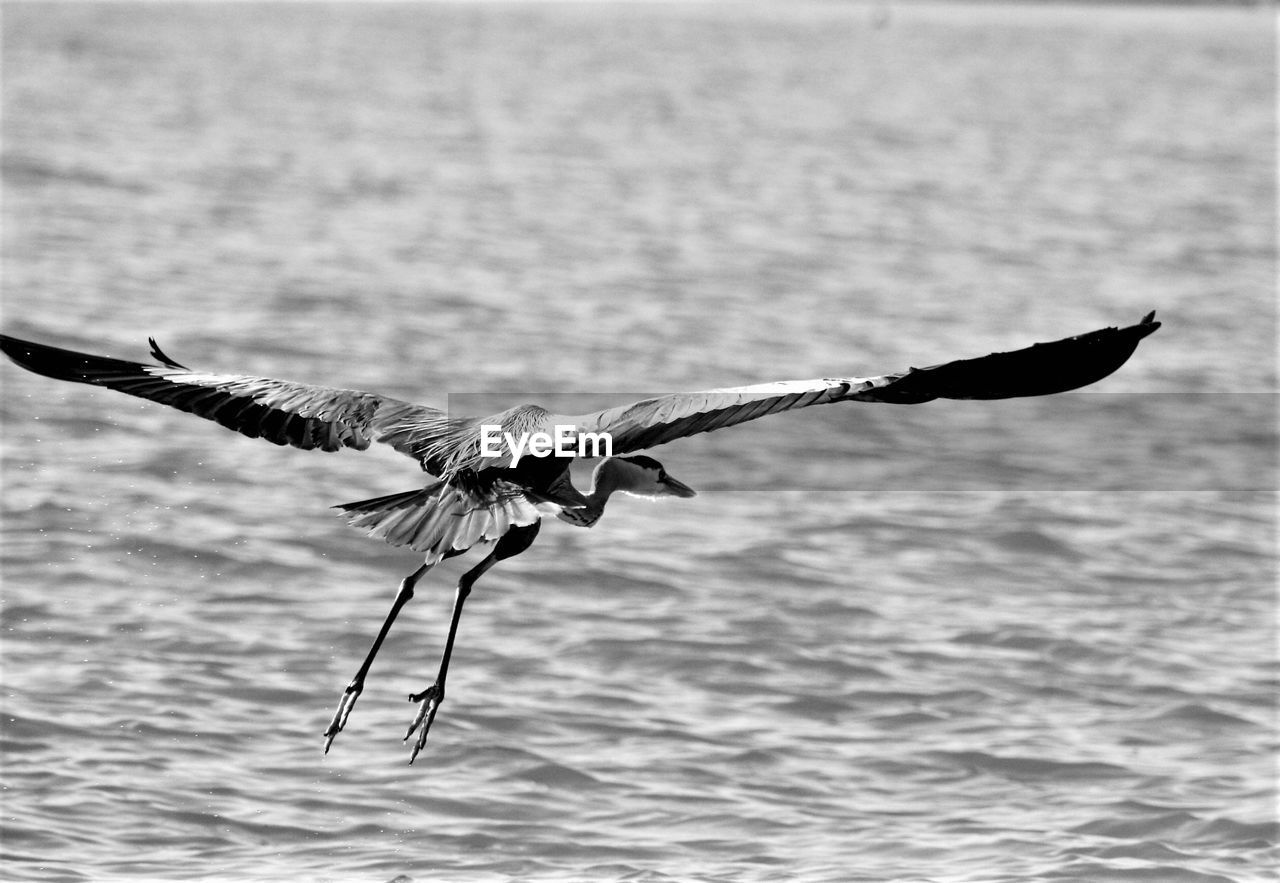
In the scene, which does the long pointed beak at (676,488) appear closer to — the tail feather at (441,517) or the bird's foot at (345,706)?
the tail feather at (441,517)

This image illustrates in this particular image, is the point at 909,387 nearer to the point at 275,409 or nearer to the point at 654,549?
the point at 275,409

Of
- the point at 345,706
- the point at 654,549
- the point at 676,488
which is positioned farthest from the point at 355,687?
the point at 654,549

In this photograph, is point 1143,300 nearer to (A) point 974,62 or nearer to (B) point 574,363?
(B) point 574,363

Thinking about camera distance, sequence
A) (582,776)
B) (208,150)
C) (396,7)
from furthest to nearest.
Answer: (396,7)
(208,150)
(582,776)

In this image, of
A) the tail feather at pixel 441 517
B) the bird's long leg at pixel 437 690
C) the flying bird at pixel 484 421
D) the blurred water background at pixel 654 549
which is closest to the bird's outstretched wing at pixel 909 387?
the flying bird at pixel 484 421

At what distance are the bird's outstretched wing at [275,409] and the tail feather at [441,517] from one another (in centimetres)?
40

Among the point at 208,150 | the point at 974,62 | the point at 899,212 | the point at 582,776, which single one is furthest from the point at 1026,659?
the point at 974,62

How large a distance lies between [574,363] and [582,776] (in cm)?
840

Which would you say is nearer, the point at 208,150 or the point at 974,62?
the point at 208,150

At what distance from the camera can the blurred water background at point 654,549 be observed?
31.8ft

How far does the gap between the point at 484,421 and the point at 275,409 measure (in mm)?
805

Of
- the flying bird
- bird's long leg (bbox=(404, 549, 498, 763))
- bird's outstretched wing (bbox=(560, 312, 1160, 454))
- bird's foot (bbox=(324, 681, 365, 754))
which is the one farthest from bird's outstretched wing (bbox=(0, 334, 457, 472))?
bird's outstretched wing (bbox=(560, 312, 1160, 454))

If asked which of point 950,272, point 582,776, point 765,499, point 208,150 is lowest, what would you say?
point 582,776

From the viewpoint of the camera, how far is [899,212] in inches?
1156
